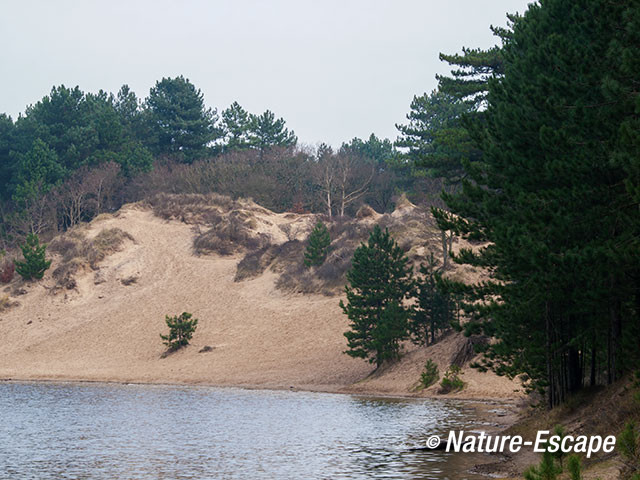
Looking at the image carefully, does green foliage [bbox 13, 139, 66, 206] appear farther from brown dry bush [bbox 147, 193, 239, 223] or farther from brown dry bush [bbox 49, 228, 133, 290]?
brown dry bush [bbox 147, 193, 239, 223]

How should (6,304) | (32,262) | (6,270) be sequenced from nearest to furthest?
(6,304), (32,262), (6,270)

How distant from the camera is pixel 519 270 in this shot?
20.4 meters

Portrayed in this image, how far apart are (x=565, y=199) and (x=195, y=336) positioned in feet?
152

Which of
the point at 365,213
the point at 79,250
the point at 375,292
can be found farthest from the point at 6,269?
the point at 375,292

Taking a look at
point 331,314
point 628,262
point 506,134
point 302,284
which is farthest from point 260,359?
point 628,262

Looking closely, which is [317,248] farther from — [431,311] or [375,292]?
[431,311]

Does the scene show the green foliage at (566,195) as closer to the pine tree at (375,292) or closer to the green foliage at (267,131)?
the pine tree at (375,292)

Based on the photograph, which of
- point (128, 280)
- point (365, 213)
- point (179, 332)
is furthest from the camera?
point (365, 213)

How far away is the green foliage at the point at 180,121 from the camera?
10611 centimetres

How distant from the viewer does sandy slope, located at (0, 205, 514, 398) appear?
158 feet

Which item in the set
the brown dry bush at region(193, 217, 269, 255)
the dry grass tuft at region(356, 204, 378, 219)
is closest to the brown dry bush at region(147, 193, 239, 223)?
the brown dry bush at region(193, 217, 269, 255)

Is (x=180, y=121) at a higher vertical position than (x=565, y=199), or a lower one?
higher

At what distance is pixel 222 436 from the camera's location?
27188 mm

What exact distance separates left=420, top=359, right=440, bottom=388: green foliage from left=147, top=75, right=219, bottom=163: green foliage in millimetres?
69762
